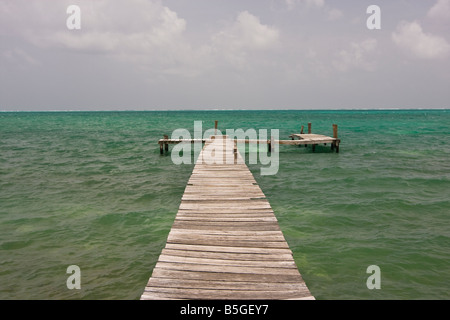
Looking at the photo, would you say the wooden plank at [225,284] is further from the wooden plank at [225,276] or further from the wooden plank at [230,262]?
the wooden plank at [230,262]

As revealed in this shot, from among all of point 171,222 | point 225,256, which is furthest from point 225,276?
point 171,222

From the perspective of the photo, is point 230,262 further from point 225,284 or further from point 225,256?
point 225,284

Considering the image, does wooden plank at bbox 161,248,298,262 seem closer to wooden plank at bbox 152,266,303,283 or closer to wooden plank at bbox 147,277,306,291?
wooden plank at bbox 152,266,303,283

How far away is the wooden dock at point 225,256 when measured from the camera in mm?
3789

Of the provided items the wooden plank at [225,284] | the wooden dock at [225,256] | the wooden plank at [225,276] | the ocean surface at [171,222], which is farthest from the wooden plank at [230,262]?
the ocean surface at [171,222]

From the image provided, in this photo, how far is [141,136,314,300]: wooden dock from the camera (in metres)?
3.79

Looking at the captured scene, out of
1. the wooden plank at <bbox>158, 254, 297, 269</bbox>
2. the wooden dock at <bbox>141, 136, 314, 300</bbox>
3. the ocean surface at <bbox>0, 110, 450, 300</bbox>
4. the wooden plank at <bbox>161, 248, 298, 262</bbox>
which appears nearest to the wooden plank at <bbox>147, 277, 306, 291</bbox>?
the wooden dock at <bbox>141, 136, 314, 300</bbox>

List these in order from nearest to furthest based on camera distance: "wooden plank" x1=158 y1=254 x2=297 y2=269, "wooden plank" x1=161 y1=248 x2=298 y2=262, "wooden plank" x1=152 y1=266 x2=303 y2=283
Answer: "wooden plank" x1=152 y1=266 x2=303 y2=283 → "wooden plank" x1=158 y1=254 x2=297 y2=269 → "wooden plank" x1=161 y1=248 x2=298 y2=262

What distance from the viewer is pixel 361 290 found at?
5.59 meters

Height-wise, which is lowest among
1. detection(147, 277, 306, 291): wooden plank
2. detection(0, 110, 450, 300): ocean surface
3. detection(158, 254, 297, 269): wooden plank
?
detection(0, 110, 450, 300): ocean surface

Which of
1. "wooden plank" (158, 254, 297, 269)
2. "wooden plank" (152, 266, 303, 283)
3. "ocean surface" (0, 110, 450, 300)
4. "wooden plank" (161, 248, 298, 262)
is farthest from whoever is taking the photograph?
"ocean surface" (0, 110, 450, 300)

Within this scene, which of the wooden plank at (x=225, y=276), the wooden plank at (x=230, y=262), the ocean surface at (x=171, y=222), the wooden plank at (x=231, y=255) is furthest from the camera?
the ocean surface at (x=171, y=222)

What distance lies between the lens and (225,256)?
463cm

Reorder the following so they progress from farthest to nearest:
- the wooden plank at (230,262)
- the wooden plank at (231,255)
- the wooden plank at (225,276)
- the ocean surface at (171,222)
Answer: the ocean surface at (171,222)
the wooden plank at (231,255)
the wooden plank at (230,262)
the wooden plank at (225,276)
